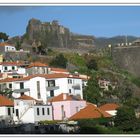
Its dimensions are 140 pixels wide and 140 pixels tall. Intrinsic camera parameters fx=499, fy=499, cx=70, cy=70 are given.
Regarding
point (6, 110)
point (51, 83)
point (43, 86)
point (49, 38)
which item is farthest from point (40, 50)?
point (6, 110)

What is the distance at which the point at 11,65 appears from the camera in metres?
11.8

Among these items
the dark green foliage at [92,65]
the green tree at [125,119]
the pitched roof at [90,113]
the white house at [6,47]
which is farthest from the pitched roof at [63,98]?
the white house at [6,47]

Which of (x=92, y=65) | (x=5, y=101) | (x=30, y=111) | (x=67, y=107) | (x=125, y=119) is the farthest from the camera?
(x=92, y=65)

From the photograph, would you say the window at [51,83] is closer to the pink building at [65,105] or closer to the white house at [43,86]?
the white house at [43,86]

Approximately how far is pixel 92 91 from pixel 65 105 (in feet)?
3.72

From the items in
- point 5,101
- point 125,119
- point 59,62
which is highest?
point 59,62

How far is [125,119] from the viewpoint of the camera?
25.3 feet

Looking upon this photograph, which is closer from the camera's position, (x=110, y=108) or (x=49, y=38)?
(x=110, y=108)

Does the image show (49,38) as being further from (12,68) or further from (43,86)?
(43,86)

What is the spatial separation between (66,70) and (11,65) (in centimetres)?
164

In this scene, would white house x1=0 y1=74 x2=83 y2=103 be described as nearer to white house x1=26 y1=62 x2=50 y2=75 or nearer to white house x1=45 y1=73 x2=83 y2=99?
white house x1=45 y1=73 x2=83 y2=99

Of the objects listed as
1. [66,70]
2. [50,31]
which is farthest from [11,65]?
[50,31]

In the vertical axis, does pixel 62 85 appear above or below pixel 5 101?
above

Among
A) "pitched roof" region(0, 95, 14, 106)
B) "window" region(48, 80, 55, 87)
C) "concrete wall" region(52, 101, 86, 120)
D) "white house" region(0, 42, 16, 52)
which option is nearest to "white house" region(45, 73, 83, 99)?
"window" region(48, 80, 55, 87)
